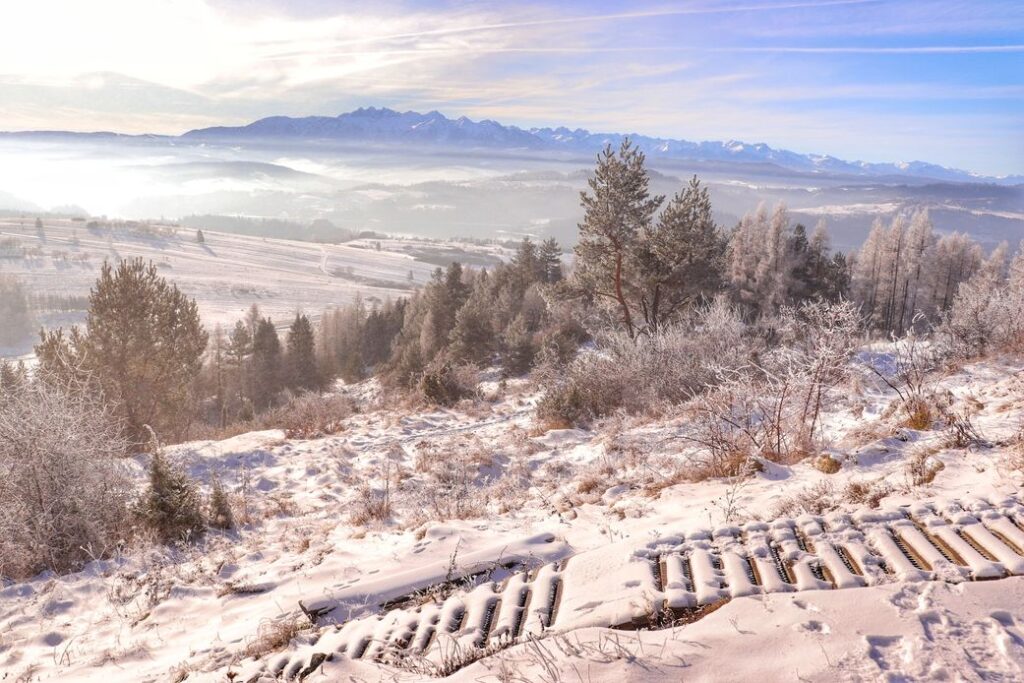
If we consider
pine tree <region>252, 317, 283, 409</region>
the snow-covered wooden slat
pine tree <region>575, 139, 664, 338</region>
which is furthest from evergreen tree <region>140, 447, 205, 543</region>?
pine tree <region>252, 317, 283, 409</region>

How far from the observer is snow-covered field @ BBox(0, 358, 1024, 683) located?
11.0 ft

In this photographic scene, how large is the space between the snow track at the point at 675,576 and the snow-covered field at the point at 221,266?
90736mm

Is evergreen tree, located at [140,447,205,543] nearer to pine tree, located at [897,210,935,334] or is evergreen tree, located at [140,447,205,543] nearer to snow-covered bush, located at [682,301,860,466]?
snow-covered bush, located at [682,301,860,466]

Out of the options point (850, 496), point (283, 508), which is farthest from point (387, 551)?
point (850, 496)

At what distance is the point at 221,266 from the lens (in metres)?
149

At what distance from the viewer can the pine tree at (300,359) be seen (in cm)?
4747

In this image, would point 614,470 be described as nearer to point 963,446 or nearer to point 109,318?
point 963,446

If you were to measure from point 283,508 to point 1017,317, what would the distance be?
17.9 meters

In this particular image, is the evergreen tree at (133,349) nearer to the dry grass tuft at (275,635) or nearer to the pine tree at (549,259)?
the dry grass tuft at (275,635)

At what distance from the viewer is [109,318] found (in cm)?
1956

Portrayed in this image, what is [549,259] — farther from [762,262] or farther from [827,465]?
[827,465]

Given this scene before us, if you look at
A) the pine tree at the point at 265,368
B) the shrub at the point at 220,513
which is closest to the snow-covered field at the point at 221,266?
the pine tree at the point at 265,368

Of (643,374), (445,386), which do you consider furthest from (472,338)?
(643,374)

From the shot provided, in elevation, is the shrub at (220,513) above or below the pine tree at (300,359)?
above
